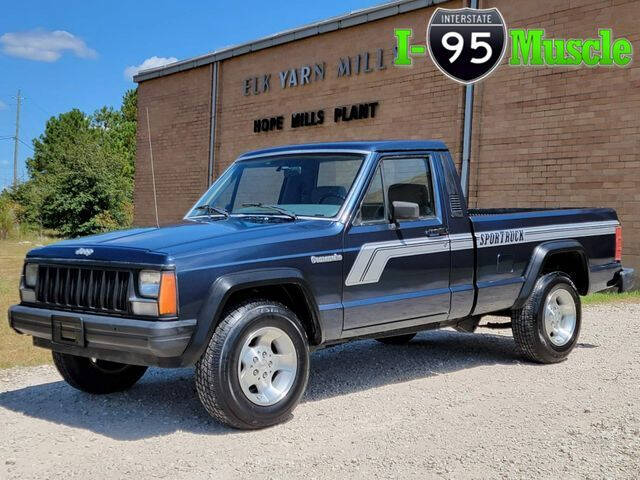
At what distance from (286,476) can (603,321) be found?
730cm

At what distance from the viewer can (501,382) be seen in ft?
21.9

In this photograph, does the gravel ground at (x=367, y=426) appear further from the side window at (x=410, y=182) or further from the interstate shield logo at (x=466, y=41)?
the interstate shield logo at (x=466, y=41)

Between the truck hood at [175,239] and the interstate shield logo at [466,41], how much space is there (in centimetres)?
1149

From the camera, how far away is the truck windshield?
6.00m

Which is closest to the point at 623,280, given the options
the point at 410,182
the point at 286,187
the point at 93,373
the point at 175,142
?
the point at 410,182

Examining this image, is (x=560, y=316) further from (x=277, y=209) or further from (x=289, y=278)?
(x=289, y=278)

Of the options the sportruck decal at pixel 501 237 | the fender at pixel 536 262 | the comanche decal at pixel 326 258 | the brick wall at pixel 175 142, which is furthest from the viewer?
the brick wall at pixel 175 142

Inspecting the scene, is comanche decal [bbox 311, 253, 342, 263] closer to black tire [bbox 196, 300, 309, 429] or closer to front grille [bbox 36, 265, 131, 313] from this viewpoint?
black tire [bbox 196, 300, 309, 429]

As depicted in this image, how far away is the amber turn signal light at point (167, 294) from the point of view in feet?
15.7

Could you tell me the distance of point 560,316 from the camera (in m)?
7.59

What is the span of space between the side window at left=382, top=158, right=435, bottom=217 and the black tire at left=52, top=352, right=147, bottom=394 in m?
2.61

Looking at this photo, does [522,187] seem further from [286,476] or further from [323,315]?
[286,476]

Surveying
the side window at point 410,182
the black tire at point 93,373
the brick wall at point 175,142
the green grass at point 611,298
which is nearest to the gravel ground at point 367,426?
the black tire at point 93,373

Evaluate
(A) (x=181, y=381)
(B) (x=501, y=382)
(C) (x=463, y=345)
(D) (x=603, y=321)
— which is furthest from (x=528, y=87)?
(A) (x=181, y=381)
